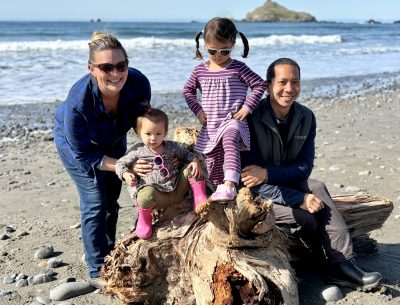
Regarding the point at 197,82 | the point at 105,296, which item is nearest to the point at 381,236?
the point at 197,82

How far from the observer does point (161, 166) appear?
4418 mm

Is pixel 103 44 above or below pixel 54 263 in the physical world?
above

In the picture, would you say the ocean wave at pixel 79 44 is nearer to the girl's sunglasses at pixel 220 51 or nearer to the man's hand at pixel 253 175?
the girl's sunglasses at pixel 220 51

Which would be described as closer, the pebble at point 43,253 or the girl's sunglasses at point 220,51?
the girl's sunglasses at point 220,51

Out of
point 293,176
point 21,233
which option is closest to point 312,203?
point 293,176

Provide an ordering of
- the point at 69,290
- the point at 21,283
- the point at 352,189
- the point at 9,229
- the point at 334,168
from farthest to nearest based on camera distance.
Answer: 1. the point at 334,168
2. the point at 352,189
3. the point at 9,229
4. the point at 21,283
5. the point at 69,290

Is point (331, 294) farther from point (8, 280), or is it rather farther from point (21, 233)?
point (21, 233)

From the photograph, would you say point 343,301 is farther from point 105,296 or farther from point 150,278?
point 105,296

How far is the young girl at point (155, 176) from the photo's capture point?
4.32 metres

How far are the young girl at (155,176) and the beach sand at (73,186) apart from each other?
3.33 ft

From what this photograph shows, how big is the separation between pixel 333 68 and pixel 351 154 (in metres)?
15.8

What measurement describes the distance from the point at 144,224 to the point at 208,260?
61 centimetres

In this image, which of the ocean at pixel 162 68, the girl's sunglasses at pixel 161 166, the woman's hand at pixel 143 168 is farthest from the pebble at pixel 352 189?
A: the ocean at pixel 162 68

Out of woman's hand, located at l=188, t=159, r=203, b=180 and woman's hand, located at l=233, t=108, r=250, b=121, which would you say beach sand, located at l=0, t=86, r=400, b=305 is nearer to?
woman's hand, located at l=188, t=159, r=203, b=180
